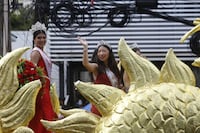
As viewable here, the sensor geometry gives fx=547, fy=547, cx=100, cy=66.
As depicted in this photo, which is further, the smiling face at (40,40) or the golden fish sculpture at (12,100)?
the smiling face at (40,40)

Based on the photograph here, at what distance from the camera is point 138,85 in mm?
1608

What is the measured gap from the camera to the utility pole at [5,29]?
13.7ft

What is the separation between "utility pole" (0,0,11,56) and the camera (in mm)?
4172

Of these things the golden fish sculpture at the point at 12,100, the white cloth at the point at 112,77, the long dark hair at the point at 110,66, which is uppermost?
the golden fish sculpture at the point at 12,100

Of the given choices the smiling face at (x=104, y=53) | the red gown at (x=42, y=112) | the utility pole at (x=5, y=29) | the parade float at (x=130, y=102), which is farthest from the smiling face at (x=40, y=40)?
the parade float at (x=130, y=102)

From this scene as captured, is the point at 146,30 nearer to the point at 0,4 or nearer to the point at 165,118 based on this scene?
the point at 0,4

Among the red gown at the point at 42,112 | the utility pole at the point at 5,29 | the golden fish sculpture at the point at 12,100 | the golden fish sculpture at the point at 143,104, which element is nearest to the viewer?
the golden fish sculpture at the point at 143,104

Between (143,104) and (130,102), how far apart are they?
0.04m

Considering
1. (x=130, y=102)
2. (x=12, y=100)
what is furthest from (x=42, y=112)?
(x=130, y=102)

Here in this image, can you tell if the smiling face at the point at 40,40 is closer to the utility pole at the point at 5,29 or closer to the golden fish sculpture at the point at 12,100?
the utility pole at the point at 5,29

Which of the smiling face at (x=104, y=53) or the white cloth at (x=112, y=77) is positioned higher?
the smiling face at (x=104, y=53)

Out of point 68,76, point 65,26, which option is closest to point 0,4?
point 65,26

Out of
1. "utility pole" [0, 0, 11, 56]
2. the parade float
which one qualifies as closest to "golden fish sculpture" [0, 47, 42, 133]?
the parade float

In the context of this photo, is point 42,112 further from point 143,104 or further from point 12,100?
point 143,104
